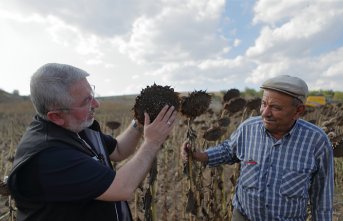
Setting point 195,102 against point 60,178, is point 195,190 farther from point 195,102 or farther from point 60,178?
point 60,178

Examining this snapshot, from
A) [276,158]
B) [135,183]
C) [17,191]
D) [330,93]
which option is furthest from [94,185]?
[330,93]

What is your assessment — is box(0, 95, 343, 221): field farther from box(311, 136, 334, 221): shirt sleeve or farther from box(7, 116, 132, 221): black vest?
box(311, 136, 334, 221): shirt sleeve

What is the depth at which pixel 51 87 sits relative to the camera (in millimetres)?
2707

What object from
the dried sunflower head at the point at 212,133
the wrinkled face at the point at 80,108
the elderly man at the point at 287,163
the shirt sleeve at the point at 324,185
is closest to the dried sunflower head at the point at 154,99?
the wrinkled face at the point at 80,108

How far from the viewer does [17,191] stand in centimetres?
260

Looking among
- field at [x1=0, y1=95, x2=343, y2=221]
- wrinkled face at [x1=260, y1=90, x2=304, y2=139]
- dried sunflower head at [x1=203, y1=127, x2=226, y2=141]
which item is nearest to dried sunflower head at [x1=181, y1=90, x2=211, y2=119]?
field at [x1=0, y1=95, x2=343, y2=221]

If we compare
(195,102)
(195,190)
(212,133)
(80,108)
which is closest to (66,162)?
(80,108)

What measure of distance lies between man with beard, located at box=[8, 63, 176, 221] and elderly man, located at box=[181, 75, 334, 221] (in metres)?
0.94

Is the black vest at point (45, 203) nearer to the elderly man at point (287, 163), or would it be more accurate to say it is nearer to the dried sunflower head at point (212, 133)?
the elderly man at point (287, 163)

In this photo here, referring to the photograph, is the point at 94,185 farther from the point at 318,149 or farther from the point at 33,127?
the point at 318,149

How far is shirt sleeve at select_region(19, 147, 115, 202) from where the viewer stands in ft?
8.30

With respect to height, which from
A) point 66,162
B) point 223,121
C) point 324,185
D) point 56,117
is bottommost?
point 324,185

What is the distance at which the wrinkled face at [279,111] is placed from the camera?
3.43 m

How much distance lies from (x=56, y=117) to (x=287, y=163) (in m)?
Result: 2.04
